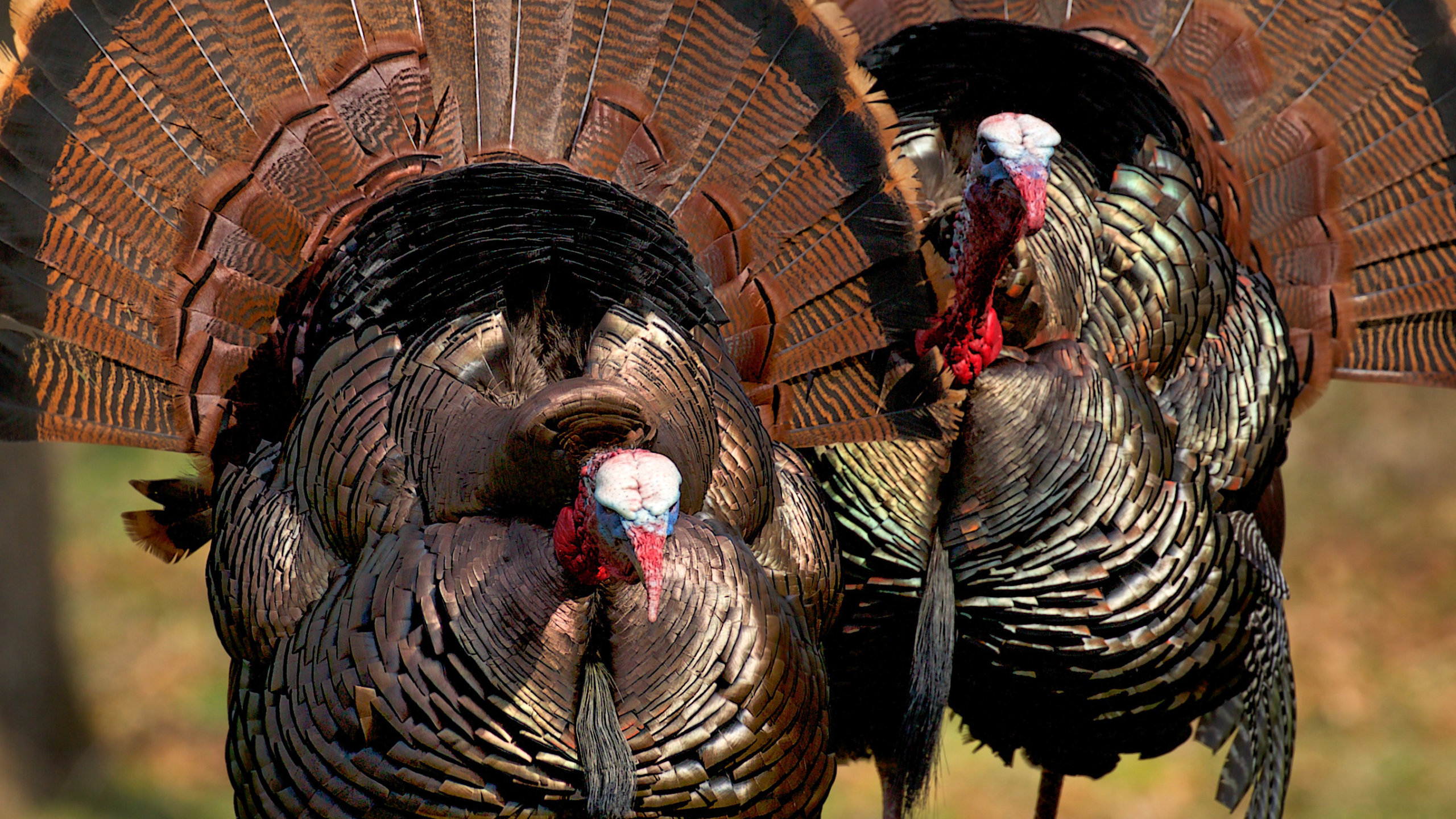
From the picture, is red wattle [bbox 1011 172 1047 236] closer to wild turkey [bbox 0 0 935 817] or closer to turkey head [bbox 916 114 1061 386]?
turkey head [bbox 916 114 1061 386]

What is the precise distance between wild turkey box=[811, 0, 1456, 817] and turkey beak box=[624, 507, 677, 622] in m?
1.02

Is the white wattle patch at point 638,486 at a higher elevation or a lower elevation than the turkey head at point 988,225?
lower

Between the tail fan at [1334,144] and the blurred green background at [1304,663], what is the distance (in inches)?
94.0

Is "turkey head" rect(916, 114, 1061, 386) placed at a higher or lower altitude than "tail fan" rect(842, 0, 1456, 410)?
lower

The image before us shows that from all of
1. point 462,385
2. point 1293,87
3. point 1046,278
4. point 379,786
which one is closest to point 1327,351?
point 1293,87

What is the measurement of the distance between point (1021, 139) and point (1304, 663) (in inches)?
175

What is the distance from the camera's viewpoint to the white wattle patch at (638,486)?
2207mm

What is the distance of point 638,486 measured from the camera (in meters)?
2.22

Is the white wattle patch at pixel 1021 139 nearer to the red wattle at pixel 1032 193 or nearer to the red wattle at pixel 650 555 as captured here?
the red wattle at pixel 1032 193

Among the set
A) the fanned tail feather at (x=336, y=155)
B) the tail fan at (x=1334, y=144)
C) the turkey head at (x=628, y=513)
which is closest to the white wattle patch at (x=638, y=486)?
the turkey head at (x=628, y=513)

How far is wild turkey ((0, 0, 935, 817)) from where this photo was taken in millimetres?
2373

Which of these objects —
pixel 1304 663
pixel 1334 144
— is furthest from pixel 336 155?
pixel 1304 663

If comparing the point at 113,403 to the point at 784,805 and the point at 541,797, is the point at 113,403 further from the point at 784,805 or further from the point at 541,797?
the point at 784,805

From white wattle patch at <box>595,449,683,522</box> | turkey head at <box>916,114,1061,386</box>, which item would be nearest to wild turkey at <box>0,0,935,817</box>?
white wattle patch at <box>595,449,683,522</box>
